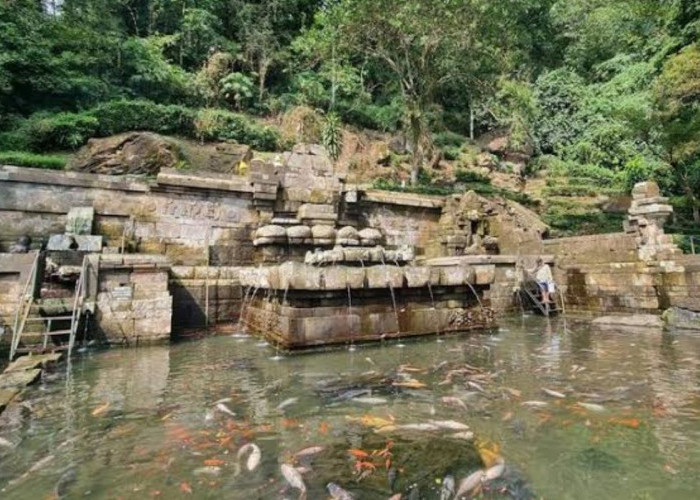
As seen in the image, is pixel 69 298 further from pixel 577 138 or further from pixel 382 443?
pixel 577 138

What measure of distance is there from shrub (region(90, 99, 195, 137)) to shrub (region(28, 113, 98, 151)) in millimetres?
641

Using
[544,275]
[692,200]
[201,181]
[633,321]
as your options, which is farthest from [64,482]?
[692,200]

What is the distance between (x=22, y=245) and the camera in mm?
8000

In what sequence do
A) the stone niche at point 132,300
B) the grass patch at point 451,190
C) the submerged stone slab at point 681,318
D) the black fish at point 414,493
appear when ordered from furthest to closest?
the grass patch at point 451,190, the submerged stone slab at point 681,318, the stone niche at point 132,300, the black fish at point 414,493

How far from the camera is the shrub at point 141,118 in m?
18.5

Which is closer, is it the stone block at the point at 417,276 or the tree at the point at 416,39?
the stone block at the point at 417,276

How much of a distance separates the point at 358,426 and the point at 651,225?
10182 millimetres

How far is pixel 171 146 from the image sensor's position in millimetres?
17922

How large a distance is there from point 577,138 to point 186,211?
30.7m

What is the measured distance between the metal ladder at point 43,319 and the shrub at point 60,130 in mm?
13260

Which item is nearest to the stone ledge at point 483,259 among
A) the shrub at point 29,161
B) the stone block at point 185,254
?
the stone block at point 185,254

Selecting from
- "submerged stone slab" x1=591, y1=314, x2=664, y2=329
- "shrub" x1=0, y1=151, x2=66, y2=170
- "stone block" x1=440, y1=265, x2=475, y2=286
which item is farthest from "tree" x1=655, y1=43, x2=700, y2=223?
"shrub" x1=0, y1=151, x2=66, y2=170

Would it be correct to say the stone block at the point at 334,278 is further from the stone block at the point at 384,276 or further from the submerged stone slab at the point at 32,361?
the submerged stone slab at the point at 32,361

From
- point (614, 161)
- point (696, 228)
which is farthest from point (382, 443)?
point (614, 161)
